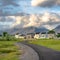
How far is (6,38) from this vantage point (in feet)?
652

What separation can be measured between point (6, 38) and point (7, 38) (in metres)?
1.01

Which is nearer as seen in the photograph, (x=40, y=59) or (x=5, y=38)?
(x=40, y=59)

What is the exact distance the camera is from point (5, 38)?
655 ft

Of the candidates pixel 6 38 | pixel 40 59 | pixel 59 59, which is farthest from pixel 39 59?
pixel 6 38

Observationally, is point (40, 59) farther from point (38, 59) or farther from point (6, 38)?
point (6, 38)

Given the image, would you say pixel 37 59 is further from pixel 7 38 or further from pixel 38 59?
pixel 7 38

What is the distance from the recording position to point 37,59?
29281 millimetres

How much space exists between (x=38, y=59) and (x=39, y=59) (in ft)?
0.41

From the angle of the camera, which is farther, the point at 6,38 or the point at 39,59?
the point at 6,38

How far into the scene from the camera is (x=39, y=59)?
95.9ft

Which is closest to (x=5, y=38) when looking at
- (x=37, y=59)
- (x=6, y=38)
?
(x=6, y=38)

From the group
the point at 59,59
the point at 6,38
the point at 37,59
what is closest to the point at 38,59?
the point at 37,59

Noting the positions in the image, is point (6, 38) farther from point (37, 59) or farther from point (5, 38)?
point (37, 59)

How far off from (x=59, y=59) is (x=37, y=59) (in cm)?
239
